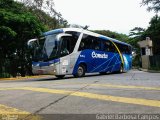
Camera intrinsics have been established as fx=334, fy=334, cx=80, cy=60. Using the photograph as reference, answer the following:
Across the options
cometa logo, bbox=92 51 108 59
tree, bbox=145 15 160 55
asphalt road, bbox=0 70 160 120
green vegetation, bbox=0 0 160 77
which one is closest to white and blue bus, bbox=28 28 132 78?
cometa logo, bbox=92 51 108 59

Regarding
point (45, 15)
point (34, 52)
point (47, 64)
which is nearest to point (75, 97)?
point (47, 64)

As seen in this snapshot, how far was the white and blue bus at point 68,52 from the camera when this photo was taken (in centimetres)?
1970

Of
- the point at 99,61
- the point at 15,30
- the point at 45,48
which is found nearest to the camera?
the point at 45,48

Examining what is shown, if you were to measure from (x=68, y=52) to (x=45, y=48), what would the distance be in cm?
144

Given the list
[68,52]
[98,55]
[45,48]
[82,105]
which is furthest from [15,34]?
[82,105]

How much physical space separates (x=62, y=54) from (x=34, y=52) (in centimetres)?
204

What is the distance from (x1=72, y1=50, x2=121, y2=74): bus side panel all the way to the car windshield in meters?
2.20

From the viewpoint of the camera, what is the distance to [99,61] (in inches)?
951

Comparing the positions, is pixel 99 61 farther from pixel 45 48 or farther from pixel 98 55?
pixel 45 48

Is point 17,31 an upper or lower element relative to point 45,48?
upper

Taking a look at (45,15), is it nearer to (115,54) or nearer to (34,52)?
(115,54)

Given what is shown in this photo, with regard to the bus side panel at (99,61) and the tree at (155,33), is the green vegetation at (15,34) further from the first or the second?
the tree at (155,33)

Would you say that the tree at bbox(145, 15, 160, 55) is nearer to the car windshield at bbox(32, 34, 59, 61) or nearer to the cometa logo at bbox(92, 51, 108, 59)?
the cometa logo at bbox(92, 51, 108, 59)

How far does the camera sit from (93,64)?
23.5 m
